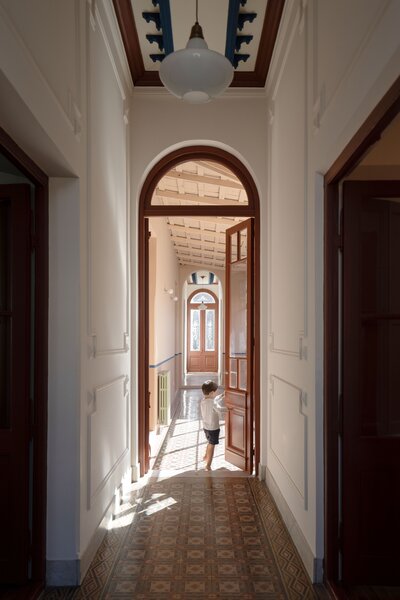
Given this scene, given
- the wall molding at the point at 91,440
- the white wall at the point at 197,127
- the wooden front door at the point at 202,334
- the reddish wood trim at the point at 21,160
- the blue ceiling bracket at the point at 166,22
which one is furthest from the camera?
the wooden front door at the point at 202,334

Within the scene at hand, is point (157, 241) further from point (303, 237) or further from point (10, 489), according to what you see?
point (10, 489)

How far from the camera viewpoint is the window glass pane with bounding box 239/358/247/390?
18.2 feet

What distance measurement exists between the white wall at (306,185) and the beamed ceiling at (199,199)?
196cm

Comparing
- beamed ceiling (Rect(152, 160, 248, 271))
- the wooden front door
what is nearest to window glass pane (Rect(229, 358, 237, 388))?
beamed ceiling (Rect(152, 160, 248, 271))

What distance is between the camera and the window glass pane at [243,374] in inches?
219

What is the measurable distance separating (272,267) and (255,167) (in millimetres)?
1128

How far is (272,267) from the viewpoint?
481cm

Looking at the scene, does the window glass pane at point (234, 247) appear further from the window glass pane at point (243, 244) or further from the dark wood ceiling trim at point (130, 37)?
the dark wood ceiling trim at point (130, 37)

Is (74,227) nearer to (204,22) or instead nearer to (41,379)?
(41,379)

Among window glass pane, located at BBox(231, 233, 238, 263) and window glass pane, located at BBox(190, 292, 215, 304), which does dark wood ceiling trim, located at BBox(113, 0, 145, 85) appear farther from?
window glass pane, located at BBox(190, 292, 215, 304)

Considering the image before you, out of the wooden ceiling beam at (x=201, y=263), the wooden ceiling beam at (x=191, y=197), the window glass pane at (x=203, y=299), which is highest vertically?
the wooden ceiling beam at (x=191, y=197)

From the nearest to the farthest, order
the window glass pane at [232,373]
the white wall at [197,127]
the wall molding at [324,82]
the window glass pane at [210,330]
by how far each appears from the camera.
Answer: the wall molding at [324,82] < the white wall at [197,127] < the window glass pane at [232,373] < the window glass pane at [210,330]

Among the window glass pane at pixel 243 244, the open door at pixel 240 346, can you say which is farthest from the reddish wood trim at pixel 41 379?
the window glass pane at pixel 243 244

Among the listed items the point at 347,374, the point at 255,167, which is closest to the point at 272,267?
the point at 255,167
